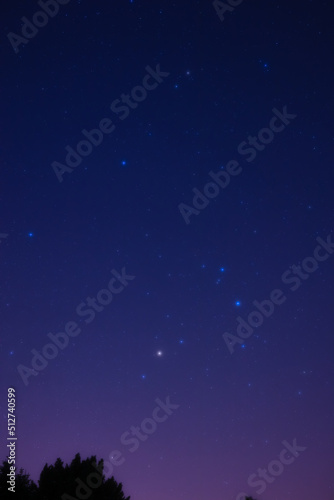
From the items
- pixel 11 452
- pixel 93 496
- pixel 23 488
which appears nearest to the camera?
pixel 11 452

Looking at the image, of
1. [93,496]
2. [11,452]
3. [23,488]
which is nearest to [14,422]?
[11,452]

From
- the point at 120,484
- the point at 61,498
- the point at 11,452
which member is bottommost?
the point at 120,484

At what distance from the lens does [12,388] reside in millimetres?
13898

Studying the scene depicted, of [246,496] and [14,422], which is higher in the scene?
→ [14,422]

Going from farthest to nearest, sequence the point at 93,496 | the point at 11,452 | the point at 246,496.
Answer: the point at 246,496
the point at 93,496
the point at 11,452

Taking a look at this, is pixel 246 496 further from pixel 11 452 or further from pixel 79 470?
pixel 11 452

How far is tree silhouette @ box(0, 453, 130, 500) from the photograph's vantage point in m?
22.7

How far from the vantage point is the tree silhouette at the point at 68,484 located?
22656 millimetres

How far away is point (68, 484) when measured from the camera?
23906mm

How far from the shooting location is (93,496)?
24500mm

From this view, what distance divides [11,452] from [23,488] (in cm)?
1237

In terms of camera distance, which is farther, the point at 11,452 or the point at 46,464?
the point at 46,464

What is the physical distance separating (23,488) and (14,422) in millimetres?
12703

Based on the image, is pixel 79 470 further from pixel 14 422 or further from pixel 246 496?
pixel 14 422
